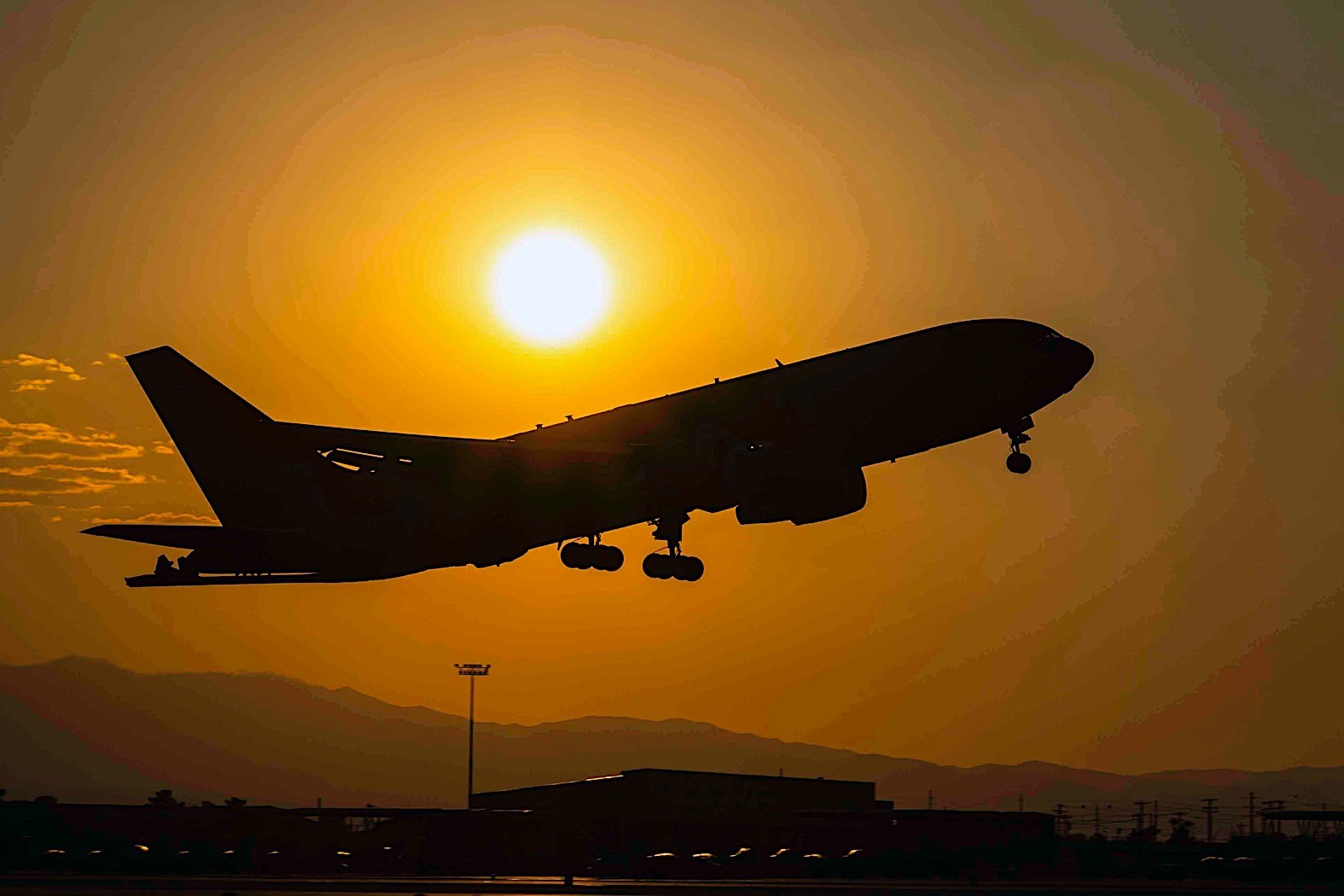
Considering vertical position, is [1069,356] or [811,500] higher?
[1069,356]

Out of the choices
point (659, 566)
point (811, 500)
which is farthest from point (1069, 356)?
point (659, 566)

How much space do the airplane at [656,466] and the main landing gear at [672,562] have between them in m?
0.08

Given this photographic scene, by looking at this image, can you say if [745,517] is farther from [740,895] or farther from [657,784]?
[657,784]

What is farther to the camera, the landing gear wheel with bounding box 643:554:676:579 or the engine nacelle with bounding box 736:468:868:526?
the landing gear wheel with bounding box 643:554:676:579

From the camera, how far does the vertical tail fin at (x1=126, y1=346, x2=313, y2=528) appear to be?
71.4 meters

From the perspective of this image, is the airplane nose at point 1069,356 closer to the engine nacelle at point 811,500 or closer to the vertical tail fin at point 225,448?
the engine nacelle at point 811,500

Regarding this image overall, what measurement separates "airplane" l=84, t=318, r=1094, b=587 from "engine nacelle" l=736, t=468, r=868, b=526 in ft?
0.24

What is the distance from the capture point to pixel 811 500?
67.2 m

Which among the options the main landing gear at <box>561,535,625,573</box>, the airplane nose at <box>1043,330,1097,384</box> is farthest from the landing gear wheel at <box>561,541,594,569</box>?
the airplane nose at <box>1043,330,1097,384</box>

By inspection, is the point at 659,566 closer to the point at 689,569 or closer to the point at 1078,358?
the point at 689,569

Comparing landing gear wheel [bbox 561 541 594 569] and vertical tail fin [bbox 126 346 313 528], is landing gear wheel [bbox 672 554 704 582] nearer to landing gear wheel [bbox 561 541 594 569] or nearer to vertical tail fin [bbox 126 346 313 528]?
landing gear wheel [bbox 561 541 594 569]

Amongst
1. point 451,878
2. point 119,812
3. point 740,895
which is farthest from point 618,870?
point 119,812

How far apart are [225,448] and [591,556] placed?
55.3 feet

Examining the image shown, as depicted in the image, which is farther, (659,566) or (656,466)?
(659,566)
